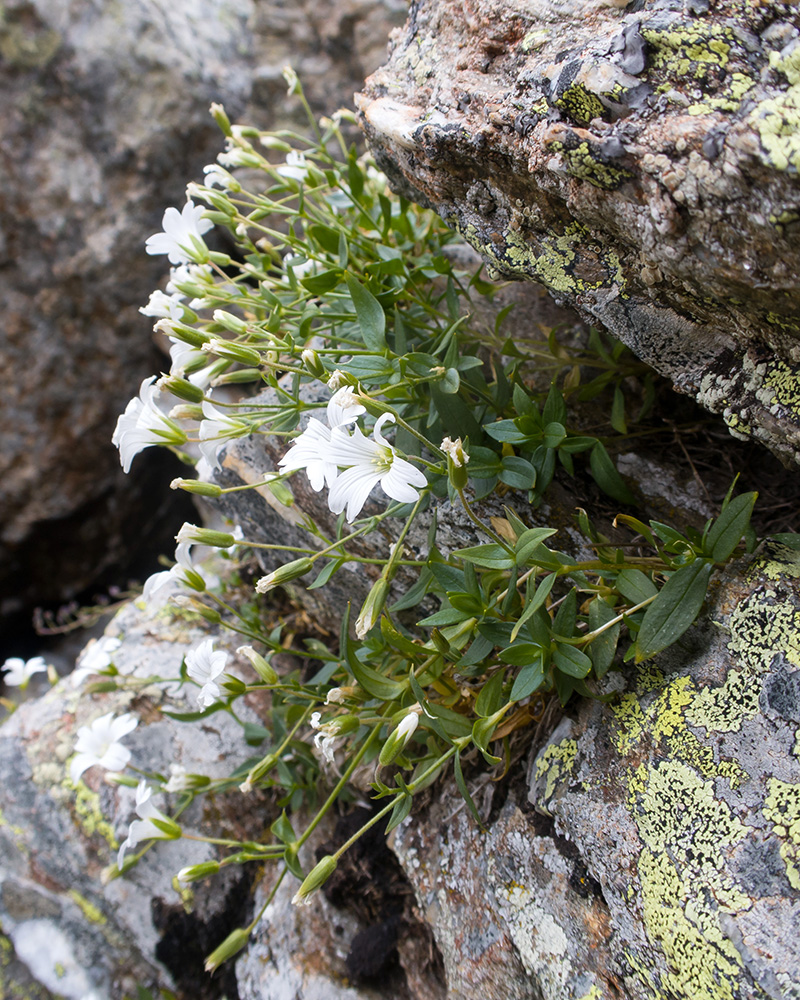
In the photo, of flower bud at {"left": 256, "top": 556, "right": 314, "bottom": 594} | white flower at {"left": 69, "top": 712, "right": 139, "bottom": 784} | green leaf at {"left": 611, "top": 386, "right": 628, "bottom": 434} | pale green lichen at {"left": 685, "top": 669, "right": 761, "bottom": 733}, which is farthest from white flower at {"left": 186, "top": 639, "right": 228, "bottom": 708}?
green leaf at {"left": 611, "top": 386, "right": 628, "bottom": 434}

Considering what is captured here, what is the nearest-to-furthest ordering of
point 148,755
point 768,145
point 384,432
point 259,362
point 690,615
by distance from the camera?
point 768,145 < point 690,615 < point 259,362 < point 384,432 < point 148,755

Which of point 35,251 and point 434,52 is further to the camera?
point 35,251

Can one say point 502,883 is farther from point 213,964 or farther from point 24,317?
point 24,317

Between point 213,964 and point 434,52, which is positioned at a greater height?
point 434,52

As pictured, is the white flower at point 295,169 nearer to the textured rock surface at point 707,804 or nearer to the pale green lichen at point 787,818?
the textured rock surface at point 707,804

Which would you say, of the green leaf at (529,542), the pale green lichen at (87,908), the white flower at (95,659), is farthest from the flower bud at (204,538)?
the pale green lichen at (87,908)

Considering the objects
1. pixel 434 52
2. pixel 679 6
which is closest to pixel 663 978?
pixel 679 6

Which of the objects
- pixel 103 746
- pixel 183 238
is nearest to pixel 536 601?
pixel 183 238
